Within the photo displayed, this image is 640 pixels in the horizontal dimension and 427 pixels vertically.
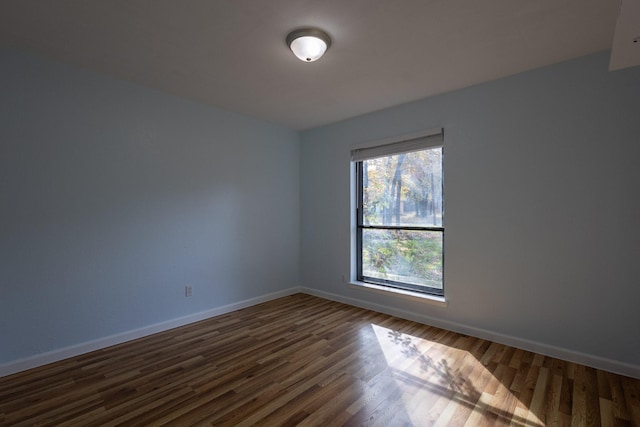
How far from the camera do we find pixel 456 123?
3301 mm

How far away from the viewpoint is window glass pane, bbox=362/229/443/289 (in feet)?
11.8

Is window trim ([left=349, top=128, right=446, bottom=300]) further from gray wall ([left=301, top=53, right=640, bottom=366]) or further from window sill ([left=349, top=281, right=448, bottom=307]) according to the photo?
gray wall ([left=301, top=53, right=640, bottom=366])

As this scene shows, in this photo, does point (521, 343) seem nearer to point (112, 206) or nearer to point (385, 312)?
point (385, 312)

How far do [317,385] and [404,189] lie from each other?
2491 millimetres

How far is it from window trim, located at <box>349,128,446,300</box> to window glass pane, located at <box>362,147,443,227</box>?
74mm

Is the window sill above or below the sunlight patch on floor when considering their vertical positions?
above

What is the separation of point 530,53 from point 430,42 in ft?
A: 3.00

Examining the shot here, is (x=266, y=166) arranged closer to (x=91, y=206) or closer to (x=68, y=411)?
(x=91, y=206)

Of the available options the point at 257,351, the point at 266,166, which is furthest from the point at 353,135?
the point at 257,351

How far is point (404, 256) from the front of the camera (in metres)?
3.86

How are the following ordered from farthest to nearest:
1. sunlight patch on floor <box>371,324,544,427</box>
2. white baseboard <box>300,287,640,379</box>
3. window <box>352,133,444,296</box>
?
window <box>352,133,444,296</box> → white baseboard <box>300,287,640,379</box> → sunlight patch on floor <box>371,324,544,427</box>

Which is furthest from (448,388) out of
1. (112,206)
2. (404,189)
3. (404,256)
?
(112,206)

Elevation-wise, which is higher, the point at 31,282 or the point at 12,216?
the point at 12,216

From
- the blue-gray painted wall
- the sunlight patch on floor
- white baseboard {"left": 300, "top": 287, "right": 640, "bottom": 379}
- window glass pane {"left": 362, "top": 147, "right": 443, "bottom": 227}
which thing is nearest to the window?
window glass pane {"left": 362, "top": 147, "right": 443, "bottom": 227}
